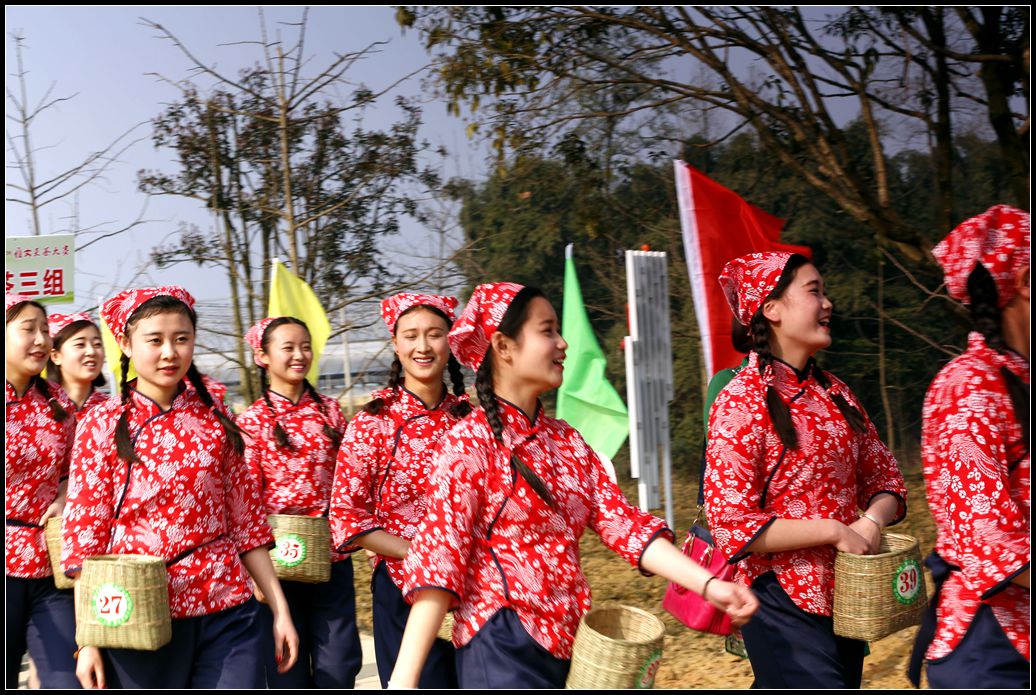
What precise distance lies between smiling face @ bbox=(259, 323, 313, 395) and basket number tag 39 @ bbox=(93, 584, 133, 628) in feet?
7.36

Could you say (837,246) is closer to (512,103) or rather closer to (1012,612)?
(512,103)

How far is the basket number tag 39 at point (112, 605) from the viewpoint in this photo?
3.03m

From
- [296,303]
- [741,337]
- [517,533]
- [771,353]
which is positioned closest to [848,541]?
[771,353]

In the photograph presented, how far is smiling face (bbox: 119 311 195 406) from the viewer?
3.39 meters

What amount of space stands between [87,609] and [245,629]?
481mm

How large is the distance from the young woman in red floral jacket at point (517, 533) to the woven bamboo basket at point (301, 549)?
1.87 meters

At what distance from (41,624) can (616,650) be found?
2.83 m

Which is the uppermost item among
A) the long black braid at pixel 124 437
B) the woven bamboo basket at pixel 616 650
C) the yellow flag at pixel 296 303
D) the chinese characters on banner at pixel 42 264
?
the chinese characters on banner at pixel 42 264

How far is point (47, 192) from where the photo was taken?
8742 mm

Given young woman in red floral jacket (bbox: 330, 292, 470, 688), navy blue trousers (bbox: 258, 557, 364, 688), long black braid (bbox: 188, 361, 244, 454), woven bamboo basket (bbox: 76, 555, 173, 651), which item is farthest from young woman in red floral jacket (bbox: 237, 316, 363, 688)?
woven bamboo basket (bbox: 76, 555, 173, 651)

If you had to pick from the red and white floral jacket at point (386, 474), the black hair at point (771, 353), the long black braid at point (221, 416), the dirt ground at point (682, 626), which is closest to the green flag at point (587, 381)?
the dirt ground at point (682, 626)

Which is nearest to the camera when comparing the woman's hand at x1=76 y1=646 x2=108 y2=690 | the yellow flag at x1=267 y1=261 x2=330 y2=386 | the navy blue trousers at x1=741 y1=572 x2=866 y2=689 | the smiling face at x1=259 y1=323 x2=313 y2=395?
the woman's hand at x1=76 y1=646 x2=108 y2=690

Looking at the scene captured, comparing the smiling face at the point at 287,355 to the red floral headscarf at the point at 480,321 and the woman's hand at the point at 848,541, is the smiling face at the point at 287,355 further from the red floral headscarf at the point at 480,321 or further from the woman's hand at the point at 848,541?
the woman's hand at the point at 848,541

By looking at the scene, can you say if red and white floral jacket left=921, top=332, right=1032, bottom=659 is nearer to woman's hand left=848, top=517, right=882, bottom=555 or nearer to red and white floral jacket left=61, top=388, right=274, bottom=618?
woman's hand left=848, top=517, right=882, bottom=555
